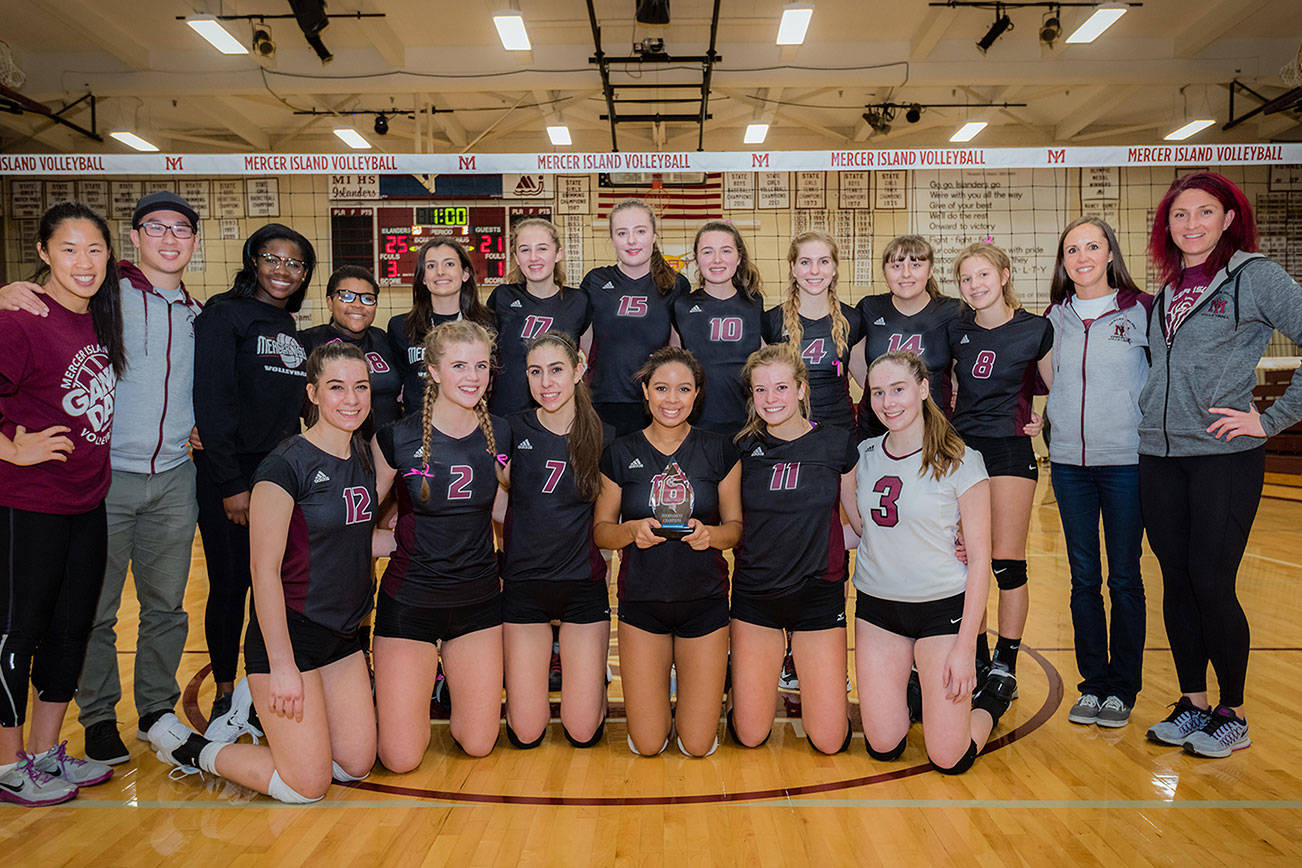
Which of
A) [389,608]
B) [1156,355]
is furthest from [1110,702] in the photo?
[389,608]

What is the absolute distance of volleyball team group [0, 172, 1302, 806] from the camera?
3.00 metres

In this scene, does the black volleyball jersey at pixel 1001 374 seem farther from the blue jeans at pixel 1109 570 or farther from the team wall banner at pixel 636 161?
the team wall banner at pixel 636 161

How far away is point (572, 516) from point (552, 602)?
331 mm

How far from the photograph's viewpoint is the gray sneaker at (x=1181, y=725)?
3363 mm

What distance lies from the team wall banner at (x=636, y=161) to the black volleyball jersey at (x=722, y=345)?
76.2 inches

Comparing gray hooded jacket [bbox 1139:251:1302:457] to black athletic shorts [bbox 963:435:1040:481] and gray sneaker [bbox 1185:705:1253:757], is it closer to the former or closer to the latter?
black athletic shorts [bbox 963:435:1040:481]

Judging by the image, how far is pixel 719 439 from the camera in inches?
136

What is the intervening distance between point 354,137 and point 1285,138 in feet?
44.4

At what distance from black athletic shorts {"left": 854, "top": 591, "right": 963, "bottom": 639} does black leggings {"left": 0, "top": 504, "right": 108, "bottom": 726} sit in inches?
107

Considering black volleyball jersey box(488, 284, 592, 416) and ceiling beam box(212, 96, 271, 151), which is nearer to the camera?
black volleyball jersey box(488, 284, 592, 416)

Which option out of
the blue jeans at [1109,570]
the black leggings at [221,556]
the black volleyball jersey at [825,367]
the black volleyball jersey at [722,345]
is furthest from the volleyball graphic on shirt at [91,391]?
the blue jeans at [1109,570]

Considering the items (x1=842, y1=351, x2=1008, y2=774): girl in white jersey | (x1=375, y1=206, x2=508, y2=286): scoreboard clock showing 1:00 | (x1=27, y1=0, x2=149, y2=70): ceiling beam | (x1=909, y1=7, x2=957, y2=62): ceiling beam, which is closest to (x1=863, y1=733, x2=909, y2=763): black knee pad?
(x1=842, y1=351, x2=1008, y2=774): girl in white jersey

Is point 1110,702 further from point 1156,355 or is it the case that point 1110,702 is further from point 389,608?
point 389,608

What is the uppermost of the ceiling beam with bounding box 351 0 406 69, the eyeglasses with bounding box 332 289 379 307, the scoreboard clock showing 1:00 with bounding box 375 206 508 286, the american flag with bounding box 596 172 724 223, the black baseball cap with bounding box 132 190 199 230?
the ceiling beam with bounding box 351 0 406 69
